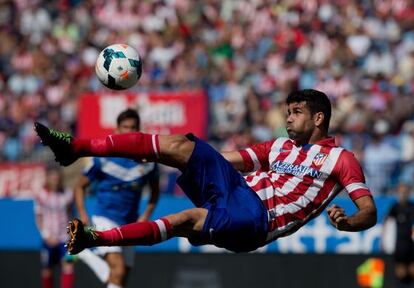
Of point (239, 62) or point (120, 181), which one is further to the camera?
point (239, 62)

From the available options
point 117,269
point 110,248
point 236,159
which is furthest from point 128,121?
point 236,159

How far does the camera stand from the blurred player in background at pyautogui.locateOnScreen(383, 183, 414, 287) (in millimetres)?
14883

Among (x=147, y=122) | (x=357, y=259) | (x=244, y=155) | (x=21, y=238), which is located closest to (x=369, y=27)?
(x=147, y=122)

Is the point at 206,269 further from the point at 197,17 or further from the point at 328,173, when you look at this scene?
the point at 197,17

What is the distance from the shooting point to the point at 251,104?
63.7 ft

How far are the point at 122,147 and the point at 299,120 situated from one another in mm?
1656

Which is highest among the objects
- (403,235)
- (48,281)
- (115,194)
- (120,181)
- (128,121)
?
(128,121)

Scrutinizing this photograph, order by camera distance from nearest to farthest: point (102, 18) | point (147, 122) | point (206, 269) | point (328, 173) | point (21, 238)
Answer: point (328, 173), point (206, 269), point (21, 238), point (147, 122), point (102, 18)

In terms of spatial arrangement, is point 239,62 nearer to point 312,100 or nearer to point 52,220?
point 52,220

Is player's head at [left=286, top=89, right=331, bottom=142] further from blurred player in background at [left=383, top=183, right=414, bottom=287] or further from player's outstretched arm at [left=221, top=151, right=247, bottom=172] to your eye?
blurred player in background at [left=383, top=183, right=414, bottom=287]

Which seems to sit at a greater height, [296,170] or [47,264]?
[296,170]

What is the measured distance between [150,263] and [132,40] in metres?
8.42

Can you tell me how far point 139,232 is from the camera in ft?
24.1

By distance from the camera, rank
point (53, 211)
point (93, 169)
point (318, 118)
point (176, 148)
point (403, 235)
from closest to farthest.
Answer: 1. point (176, 148)
2. point (318, 118)
3. point (93, 169)
4. point (53, 211)
5. point (403, 235)
